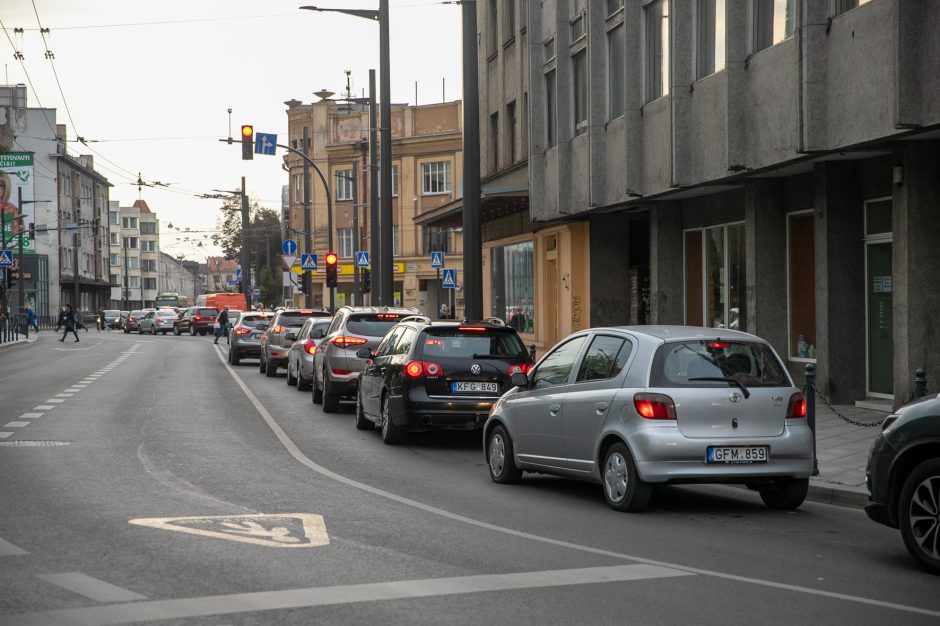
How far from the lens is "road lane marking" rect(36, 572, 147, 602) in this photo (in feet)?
22.5

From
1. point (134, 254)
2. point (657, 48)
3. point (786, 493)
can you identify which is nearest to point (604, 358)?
point (786, 493)

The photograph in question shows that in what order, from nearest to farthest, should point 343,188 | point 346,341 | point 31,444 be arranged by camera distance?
point 31,444 < point 346,341 < point 343,188

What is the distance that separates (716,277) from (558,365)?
13291mm

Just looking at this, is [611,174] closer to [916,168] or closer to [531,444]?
[916,168]

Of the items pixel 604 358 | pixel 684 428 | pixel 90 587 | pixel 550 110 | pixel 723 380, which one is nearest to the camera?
pixel 90 587

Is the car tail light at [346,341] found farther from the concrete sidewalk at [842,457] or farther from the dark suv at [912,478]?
the dark suv at [912,478]

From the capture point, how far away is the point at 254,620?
6.31 m

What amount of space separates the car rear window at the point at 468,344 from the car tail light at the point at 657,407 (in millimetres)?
5551

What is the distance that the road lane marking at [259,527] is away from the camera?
344 inches

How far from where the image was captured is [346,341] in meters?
21.4

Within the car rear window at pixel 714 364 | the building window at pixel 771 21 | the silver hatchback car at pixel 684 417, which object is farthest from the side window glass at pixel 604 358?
the building window at pixel 771 21

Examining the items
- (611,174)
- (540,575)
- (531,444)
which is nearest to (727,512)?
(531,444)

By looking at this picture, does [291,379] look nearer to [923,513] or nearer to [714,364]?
[714,364]

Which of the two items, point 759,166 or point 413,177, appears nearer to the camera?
point 759,166
